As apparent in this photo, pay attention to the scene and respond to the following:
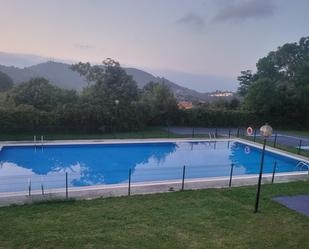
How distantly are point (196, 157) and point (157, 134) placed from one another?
15.1 ft

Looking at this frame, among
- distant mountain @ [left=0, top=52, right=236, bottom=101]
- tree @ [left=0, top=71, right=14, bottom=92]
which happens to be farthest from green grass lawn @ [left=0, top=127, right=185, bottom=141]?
distant mountain @ [left=0, top=52, right=236, bottom=101]

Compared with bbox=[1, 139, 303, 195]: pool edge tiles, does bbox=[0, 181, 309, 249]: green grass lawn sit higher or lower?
higher

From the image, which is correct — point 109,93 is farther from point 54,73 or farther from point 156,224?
point 54,73

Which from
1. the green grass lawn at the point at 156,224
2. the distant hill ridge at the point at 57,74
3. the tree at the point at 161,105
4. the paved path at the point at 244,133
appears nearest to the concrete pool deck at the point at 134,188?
the green grass lawn at the point at 156,224

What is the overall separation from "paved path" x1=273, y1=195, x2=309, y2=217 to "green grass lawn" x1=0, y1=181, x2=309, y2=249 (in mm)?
311

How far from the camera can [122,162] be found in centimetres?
1499

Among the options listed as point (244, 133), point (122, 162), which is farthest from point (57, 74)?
point (122, 162)

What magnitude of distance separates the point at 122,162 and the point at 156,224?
8.40m

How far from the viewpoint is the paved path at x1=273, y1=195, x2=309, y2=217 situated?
26.6 ft

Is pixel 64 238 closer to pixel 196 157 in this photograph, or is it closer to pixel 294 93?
pixel 196 157

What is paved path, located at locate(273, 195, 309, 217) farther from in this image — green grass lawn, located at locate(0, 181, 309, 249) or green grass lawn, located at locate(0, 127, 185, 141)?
green grass lawn, located at locate(0, 127, 185, 141)

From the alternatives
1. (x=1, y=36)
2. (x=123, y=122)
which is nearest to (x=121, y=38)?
(x=123, y=122)

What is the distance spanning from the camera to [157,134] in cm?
2027

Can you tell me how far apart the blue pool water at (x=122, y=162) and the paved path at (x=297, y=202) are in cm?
346
